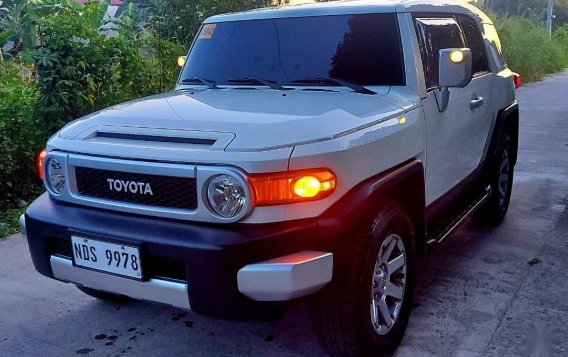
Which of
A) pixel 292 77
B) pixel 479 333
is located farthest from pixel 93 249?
pixel 479 333

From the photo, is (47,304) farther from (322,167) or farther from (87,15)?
(87,15)

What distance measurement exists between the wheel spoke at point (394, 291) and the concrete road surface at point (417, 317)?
11.3 inches

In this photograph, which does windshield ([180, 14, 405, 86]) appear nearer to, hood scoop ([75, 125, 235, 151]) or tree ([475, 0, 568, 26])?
hood scoop ([75, 125, 235, 151])

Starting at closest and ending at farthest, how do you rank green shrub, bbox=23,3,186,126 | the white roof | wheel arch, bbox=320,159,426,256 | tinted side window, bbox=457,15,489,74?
wheel arch, bbox=320,159,426,256 → the white roof → tinted side window, bbox=457,15,489,74 → green shrub, bbox=23,3,186,126

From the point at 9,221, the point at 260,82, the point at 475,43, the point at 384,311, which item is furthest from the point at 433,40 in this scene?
the point at 9,221

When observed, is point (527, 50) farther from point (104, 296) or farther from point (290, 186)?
point (290, 186)

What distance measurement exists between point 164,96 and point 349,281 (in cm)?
176

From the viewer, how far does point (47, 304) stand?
160 inches

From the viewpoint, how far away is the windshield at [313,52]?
12.4ft

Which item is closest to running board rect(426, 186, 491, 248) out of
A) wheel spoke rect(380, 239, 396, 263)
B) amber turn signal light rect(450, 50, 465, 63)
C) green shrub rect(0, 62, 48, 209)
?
wheel spoke rect(380, 239, 396, 263)

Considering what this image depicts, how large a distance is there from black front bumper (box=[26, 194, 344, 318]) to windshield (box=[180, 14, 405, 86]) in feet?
4.37

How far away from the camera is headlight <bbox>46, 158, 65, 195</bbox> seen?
323cm

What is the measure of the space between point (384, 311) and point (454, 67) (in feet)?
4.79

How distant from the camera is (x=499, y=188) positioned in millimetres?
5340
